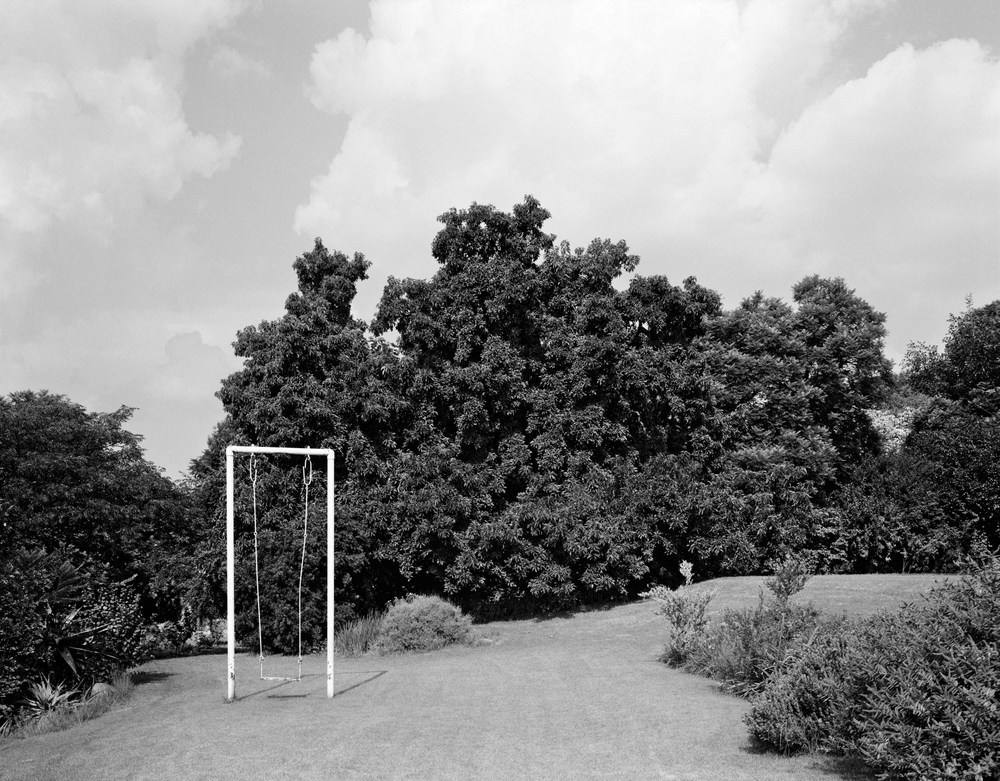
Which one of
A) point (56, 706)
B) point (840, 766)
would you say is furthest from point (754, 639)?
point (56, 706)

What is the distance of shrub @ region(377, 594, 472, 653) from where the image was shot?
19328 mm

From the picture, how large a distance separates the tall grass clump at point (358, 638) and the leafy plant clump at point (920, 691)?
41.5ft

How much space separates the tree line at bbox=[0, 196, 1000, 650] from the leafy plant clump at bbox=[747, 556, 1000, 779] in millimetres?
14401

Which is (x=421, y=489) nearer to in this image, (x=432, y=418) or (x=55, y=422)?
(x=432, y=418)

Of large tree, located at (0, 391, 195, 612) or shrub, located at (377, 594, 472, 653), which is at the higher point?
large tree, located at (0, 391, 195, 612)

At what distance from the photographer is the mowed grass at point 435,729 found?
8547 mm

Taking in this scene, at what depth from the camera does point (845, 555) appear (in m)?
27.8

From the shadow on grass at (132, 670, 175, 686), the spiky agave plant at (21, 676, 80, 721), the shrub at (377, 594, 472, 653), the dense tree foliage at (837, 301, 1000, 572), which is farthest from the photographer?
the dense tree foliage at (837, 301, 1000, 572)

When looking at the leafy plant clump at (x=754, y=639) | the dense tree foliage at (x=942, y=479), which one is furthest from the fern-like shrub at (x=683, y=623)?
the dense tree foliage at (x=942, y=479)

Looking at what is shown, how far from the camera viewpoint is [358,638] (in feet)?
64.4

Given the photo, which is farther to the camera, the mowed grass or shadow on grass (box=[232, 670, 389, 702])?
shadow on grass (box=[232, 670, 389, 702])

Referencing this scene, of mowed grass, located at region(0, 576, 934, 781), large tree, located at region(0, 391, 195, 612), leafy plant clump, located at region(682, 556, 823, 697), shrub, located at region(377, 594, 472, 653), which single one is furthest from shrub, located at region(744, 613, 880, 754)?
large tree, located at region(0, 391, 195, 612)

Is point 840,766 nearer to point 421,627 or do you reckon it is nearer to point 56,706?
point 56,706

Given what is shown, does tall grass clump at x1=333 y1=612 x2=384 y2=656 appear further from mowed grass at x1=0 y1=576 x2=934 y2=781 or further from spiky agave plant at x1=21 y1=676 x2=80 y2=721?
spiky agave plant at x1=21 y1=676 x2=80 y2=721
